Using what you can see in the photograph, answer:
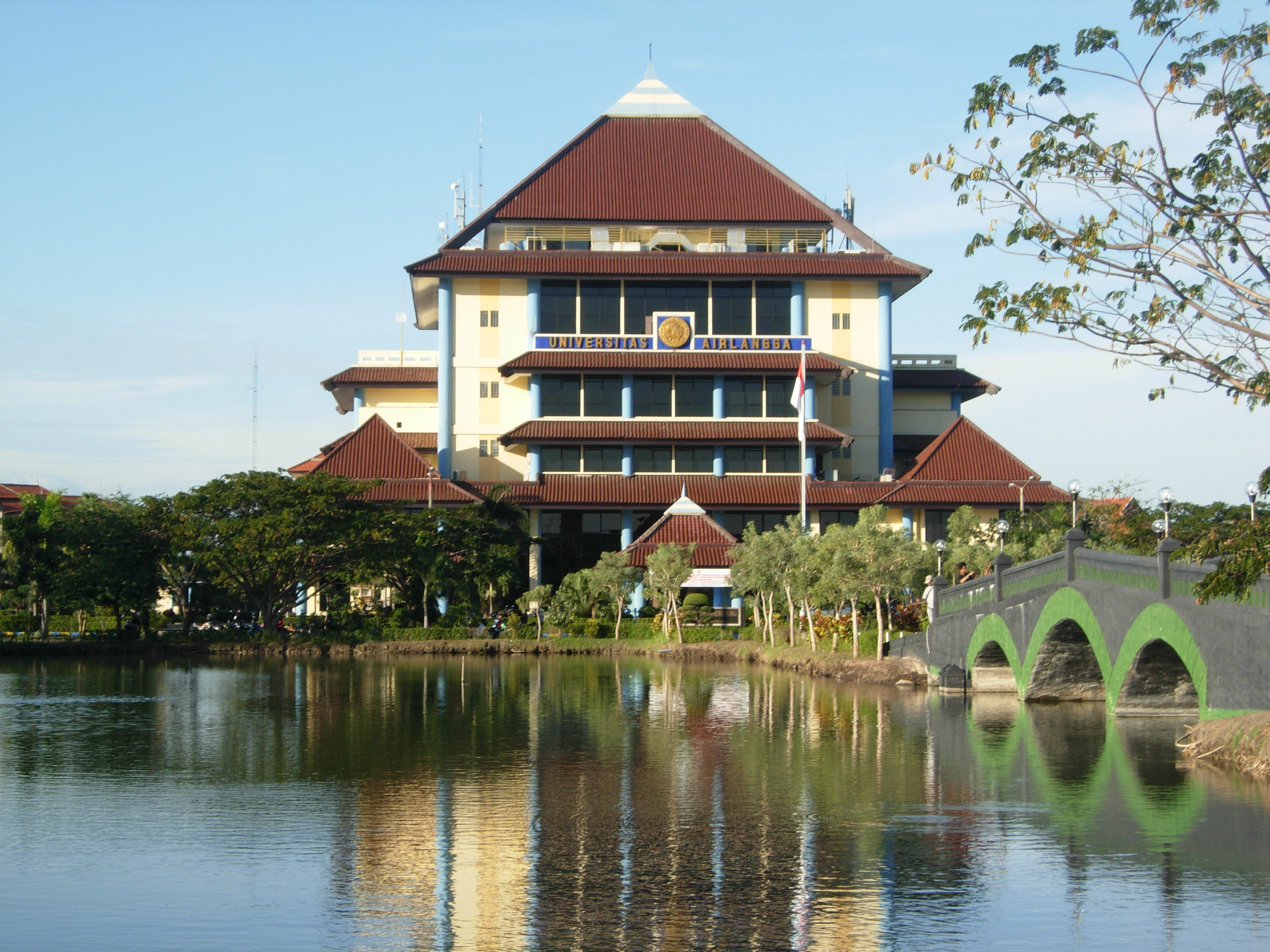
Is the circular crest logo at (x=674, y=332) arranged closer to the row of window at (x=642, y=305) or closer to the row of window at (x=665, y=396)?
the row of window at (x=642, y=305)

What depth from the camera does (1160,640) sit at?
1057 inches

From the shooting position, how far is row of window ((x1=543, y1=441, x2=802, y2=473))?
78.3m

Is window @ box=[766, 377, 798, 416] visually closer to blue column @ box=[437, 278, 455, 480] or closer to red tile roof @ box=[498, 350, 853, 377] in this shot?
red tile roof @ box=[498, 350, 853, 377]

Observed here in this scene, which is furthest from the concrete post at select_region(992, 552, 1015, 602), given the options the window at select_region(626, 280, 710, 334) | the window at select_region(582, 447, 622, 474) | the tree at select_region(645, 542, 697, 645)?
the window at select_region(626, 280, 710, 334)

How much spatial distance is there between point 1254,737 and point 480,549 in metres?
48.6

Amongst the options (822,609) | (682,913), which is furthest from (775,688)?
(682,913)

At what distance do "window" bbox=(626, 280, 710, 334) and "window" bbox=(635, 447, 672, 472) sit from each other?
23.1 ft

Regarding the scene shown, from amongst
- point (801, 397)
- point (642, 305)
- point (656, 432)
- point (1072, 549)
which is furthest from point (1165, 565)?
point (642, 305)

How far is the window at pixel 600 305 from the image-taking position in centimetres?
8062

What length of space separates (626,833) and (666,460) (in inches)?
2367

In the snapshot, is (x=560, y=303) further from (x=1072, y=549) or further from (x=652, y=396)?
(x=1072, y=549)

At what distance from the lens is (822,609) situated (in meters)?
53.1

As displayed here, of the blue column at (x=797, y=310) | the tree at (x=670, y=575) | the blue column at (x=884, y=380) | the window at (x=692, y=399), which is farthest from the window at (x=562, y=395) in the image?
the tree at (x=670, y=575)

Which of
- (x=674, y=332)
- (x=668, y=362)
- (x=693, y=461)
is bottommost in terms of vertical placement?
(x=693, y=461)
